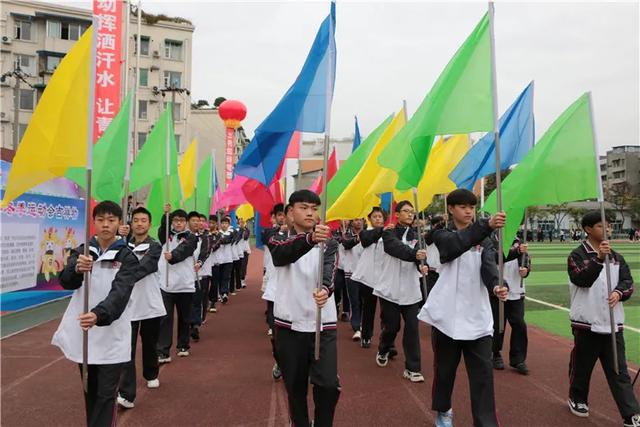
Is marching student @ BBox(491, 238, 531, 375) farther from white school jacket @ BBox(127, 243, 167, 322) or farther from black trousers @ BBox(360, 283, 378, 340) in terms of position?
white school jacket @ BBox(127, 243, 167, 322)

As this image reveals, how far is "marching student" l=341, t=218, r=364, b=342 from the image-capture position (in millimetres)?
7913

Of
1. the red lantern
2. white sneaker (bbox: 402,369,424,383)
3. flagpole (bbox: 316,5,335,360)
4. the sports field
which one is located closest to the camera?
flagpole (bbox: 316,5,335,360)

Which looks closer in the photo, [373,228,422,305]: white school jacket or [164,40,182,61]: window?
[373,228,422,305]: white school jacket

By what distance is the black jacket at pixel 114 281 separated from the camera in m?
3.30

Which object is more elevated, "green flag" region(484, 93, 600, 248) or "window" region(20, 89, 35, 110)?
"window" region(20, 89, 35, 110)

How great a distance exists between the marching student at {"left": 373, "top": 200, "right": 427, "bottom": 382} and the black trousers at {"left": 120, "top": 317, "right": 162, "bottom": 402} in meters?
2.60

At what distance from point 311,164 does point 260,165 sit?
4123 centimetres

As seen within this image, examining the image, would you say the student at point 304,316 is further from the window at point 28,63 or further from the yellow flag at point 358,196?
the window at point 28,63

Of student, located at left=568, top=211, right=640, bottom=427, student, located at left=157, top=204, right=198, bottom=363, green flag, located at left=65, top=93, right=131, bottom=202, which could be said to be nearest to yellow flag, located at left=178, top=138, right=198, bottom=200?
student, located at left=157, top=204, right=198, bottom=363

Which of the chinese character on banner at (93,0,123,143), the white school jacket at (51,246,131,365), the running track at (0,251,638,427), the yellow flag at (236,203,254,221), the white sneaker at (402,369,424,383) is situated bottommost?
the running track at (0,251,638,427)

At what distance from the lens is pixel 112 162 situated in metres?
4.77

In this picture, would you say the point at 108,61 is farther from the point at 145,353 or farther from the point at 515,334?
the point at 515,334

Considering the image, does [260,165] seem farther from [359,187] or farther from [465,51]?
[465,51]

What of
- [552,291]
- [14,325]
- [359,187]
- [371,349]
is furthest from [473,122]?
[552,291]
